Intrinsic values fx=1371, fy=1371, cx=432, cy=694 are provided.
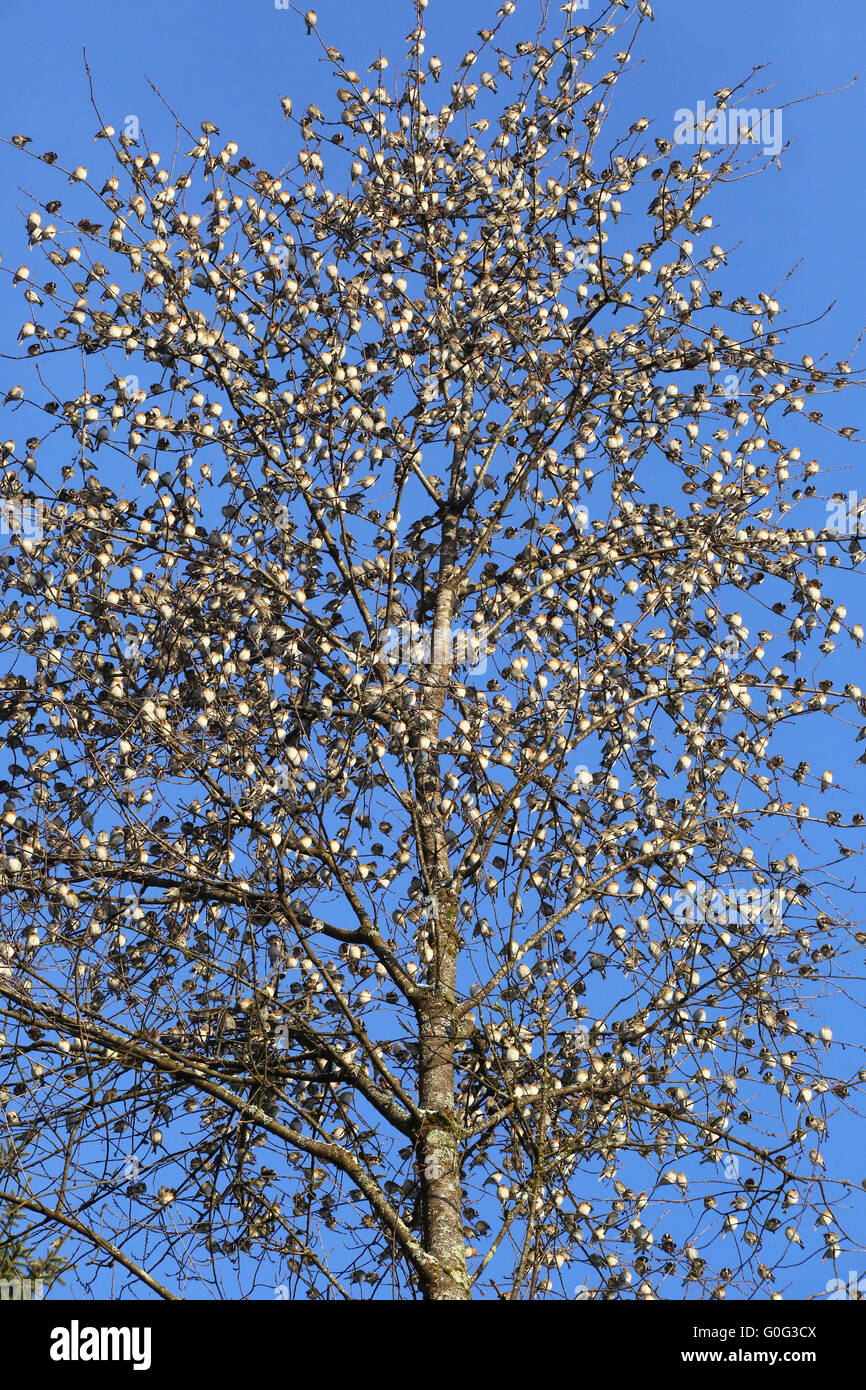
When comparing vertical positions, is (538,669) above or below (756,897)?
above

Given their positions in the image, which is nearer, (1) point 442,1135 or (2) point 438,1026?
(1) point 442,1135

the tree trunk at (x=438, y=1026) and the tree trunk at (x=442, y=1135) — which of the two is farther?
the tree trunk at (x=438, y=1026)

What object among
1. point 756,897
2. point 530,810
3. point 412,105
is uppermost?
point 412,105

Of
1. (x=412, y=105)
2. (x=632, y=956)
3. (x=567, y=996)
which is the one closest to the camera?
(x=567, y=996)

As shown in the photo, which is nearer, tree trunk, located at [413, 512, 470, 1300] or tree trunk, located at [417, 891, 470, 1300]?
tree trunk, located at [417, 891, 470, 1300]

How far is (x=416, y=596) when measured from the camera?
364 inches

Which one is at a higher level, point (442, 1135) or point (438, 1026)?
point (438, 1026)

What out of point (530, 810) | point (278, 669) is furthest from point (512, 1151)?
point (278, 669)

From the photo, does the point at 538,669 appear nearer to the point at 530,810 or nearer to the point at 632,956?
the point at 530,810
